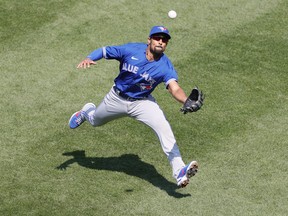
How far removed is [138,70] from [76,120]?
1.95 m

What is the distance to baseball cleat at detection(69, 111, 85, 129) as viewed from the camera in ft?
40.8

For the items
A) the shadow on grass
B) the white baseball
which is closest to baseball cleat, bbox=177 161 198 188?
the shadow on grass

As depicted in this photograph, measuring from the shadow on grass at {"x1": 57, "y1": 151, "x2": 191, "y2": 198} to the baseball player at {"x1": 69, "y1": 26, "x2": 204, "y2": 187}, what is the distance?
2.16 feet

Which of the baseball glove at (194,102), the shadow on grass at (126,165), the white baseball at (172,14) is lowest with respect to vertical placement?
the shadow on grass at (126,165)

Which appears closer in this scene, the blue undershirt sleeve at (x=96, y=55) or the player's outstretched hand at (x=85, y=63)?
the player's outstretched hand at (x=85, y=63)

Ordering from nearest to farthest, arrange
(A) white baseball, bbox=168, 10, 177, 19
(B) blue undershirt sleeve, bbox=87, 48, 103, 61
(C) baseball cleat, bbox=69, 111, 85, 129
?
(B) blue undershirt sleeve, bbox=87, 48, 103, 61, (C) baseball cleat, bbox=69, 111, 85, 129, (A) white baseball, bbox=168, 10, 177, 19

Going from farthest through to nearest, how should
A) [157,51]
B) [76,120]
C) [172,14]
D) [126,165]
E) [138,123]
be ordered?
1. [172,14]
2. [138,123]
3. [76,120]
4. [126,165]
5. [157,51]

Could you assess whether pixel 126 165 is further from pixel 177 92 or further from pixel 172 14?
pixel 172 14

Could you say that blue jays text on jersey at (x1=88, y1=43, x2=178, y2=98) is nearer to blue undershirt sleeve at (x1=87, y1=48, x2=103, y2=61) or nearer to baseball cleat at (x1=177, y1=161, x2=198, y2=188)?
blue undershirt sleeve at (x1=87, y1=48, x2=103, y2=61)

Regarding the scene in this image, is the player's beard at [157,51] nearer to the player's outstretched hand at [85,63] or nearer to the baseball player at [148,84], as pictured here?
the baseball player at [148,84]

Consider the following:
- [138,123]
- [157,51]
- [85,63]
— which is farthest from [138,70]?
[138,123]

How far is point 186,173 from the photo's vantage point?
1072cm

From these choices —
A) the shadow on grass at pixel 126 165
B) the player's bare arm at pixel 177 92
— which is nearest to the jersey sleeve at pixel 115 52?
the player's bare arm at pixel 177 92

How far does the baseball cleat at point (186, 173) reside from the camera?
1066cm
